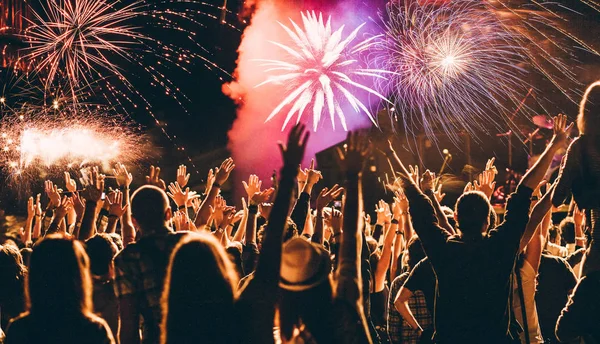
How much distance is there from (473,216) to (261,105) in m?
11.0

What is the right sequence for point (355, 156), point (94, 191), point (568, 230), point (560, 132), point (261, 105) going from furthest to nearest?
point (261, 105) → point (568, 230) → point (94, 191) → point (560, 132) → point (355, 156)

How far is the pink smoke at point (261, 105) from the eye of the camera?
1067 centimetres

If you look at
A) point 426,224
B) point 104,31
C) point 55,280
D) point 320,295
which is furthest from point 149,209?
point 104,31

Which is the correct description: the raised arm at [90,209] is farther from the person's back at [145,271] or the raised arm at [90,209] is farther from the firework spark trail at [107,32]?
the firework spark trail at [107,32]

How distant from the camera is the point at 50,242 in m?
2.71

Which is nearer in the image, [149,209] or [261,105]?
[149,209]

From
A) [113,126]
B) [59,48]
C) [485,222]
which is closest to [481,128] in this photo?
[113,126]

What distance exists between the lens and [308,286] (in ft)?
8.34

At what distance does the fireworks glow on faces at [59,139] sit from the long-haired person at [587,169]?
12356 mm

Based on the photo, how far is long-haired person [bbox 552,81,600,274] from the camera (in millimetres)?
3057

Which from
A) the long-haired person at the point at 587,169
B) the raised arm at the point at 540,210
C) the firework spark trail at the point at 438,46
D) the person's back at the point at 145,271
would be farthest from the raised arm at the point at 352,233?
the firework spark trail at the point at 438,46

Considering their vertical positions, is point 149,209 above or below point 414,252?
above

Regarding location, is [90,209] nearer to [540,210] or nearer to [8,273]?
[8,273]

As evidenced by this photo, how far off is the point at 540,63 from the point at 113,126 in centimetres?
1158
